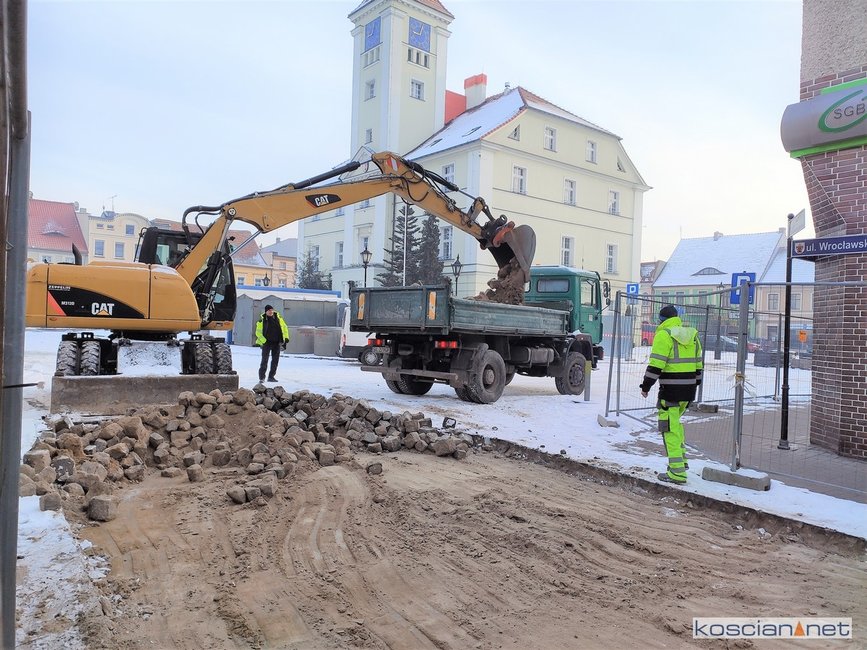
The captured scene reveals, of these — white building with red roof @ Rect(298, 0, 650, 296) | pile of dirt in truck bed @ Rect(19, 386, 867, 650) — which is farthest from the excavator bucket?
white building with red roof @ Rect(298, 0, 650, 296)

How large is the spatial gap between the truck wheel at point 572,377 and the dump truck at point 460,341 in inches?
0.9

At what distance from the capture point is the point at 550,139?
41.7 metres

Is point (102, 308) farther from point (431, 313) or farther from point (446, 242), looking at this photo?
point (446, 242)

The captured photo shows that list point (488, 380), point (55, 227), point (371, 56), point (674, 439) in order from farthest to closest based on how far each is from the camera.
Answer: point (55, 227), point (371, 56), point (488, 380), point (674, 439)

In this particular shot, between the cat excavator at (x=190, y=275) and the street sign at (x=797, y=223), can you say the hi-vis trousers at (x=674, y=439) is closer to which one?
the street sign at (x=797, y=223)

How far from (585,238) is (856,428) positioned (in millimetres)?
37286

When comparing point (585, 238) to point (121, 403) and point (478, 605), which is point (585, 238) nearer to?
point (121, 403)

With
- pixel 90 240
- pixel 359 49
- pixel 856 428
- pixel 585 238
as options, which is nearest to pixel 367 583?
pixel 856 428

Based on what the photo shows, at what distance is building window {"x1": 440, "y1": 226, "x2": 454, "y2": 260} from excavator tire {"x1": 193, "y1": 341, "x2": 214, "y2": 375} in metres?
30.1

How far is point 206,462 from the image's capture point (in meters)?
6.86

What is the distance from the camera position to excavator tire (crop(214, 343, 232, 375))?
432 inches

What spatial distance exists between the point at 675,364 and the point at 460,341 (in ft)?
17.9

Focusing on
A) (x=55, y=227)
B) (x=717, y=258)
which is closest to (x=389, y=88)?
(x=717, y=258)

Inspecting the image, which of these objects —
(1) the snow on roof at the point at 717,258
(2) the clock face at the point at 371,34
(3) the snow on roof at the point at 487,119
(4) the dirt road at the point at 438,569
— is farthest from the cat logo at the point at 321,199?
(1) the snow on roof at the point at 717,258
